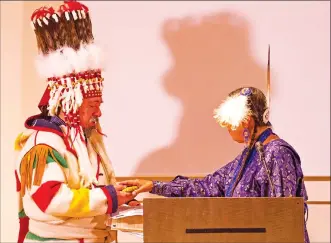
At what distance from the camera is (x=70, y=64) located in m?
3.00

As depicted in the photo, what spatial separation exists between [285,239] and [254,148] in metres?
0.77

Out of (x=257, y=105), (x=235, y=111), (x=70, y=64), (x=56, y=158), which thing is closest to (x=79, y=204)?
A: (x=56, y=158)

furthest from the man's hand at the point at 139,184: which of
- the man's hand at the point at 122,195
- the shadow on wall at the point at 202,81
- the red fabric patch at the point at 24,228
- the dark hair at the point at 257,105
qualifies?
the shadow on wall at the point at 202,81

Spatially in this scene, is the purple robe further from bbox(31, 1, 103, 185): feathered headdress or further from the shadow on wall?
the shadow on wall

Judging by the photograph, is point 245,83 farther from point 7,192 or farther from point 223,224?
point 223,224

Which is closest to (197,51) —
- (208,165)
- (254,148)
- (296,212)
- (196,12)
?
(196,12)

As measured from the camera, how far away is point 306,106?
13.6 ft

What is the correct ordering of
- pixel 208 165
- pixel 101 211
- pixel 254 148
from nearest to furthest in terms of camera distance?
pixel 101 211 → pixel 254 148 → pixel 208 165

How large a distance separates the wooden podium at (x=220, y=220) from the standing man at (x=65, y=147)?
0.53 m

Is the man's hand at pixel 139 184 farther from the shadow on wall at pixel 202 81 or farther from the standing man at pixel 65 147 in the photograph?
→ the shadow on wall at pixel 202 81

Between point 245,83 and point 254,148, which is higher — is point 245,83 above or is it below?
above

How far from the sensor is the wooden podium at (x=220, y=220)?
2.39 metres

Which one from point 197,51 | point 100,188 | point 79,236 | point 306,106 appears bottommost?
point 79,236

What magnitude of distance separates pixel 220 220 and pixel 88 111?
0.95m
